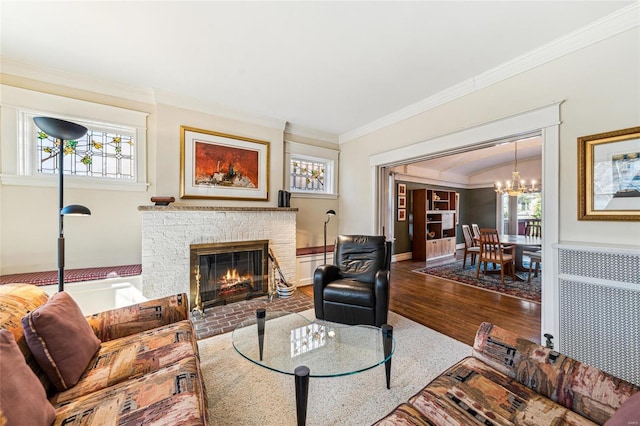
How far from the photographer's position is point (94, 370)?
1.33 m

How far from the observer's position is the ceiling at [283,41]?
183 cm

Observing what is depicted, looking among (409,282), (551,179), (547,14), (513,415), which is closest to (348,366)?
(513,415)

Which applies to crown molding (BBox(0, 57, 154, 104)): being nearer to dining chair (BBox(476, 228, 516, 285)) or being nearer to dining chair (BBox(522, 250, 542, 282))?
dining chair (BBox(476, 228, 516, 285))

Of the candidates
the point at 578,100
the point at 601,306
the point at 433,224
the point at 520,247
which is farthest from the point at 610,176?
the point at 433,224

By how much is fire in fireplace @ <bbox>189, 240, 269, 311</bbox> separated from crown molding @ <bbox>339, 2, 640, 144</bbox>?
10.1 feet

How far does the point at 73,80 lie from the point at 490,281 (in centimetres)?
678

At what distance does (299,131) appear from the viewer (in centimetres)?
439

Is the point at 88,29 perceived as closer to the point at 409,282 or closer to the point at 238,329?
the point at 238,329

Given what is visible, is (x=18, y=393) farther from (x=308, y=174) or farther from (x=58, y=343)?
(x=308, y=174)

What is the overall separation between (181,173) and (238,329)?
2306mm

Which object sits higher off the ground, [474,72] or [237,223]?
[474,72]

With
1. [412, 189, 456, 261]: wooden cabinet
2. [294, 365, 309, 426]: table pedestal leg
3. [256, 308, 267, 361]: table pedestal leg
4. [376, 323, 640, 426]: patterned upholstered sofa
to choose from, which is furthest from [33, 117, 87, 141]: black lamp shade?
[412, 189, 456, 261]: wooden cabinet

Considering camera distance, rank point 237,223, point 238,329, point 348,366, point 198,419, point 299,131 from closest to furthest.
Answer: point 198,419 < point 348,366 < point 238,329 < point 237,223 < point 299,131

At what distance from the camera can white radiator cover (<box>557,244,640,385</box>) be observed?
1.76 meters
